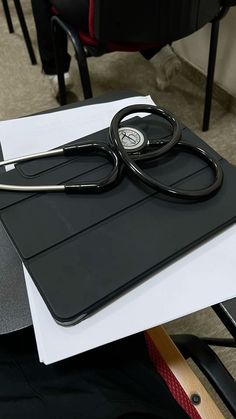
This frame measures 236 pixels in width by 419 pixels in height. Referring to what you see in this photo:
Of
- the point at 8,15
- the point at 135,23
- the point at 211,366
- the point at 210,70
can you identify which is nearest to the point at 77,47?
the point at 135,23

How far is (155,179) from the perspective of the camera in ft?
1.70

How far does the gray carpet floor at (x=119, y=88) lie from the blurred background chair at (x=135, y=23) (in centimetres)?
50

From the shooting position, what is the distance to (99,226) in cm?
48

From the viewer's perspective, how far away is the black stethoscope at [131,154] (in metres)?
0.51

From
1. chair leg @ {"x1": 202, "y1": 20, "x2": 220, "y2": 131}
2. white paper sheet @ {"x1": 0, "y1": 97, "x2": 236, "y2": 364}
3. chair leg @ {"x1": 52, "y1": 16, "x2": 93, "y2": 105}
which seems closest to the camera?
white paper sheet @ {"x1": 0, "y1": 97, "x2": 236, "y2": 364}

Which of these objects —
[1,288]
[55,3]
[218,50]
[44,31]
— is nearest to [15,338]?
[1,288]

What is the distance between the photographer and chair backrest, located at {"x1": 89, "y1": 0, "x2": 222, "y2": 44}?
95 centimetres

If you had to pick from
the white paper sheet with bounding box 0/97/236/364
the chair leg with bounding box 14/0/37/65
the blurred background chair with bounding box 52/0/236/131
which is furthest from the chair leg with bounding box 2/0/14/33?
the white paper sheet with bounding box 0/97/236/364

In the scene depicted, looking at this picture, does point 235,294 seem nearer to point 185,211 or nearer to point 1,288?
point 185,211

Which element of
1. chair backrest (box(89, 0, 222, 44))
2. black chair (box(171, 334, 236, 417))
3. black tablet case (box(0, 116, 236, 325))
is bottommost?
black chair (box(171, 334, 236, 417))

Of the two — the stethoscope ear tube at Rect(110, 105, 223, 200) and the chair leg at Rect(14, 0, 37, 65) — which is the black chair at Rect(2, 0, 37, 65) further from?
the stethoscope ear tube at Rect(110, 105, 223, 200)

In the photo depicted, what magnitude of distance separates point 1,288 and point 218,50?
140 centimetres

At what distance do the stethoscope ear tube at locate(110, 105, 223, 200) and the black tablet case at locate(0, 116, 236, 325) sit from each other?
1 cm

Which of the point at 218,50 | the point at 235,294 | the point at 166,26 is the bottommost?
the point at 218,50
